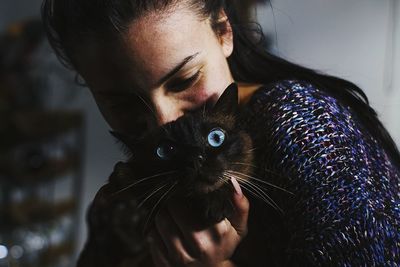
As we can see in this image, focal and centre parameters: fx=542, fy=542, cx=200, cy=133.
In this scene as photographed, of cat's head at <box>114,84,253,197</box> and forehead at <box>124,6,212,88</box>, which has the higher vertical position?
forehead at <box>124,6,212,88</box>

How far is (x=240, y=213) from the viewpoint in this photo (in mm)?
631

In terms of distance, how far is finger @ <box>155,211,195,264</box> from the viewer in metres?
0.62

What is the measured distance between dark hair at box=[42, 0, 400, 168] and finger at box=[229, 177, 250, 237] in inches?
6.2

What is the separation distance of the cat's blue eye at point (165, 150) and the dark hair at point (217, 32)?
0.13 metres

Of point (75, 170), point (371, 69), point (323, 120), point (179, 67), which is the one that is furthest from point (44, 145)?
point (371, 69)

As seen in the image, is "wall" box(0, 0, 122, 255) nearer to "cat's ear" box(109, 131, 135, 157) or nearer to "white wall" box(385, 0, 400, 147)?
"cat's ear" box(109, 131, 135, 157)

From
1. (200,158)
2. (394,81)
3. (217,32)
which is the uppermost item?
(217,32)

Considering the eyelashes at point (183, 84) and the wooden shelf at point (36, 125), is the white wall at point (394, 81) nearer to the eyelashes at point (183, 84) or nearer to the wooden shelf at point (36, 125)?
the eyelashes at point (183, 84)

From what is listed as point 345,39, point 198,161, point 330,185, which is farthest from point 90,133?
point 345,39

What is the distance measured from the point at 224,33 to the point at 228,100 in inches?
3.3

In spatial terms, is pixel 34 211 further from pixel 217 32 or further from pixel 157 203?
pixel 217 32

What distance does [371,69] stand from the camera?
0.83m

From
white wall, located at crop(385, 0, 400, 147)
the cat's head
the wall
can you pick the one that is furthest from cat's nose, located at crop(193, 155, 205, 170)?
white wall, located at crop(385, 0, 400, 147)

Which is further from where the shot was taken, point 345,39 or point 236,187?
point 345,39
